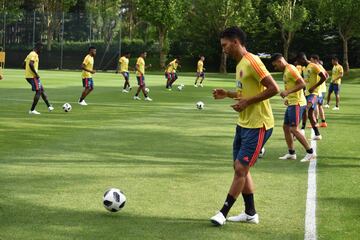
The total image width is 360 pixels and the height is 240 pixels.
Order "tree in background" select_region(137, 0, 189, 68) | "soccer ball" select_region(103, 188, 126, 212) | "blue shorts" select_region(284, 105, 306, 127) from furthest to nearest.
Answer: "tree in background" select_region(137, 0, 189, 68) < "blue shorts" select_region(284, 105, 306, 127) < "soccer ball" select_region(103, 188, 126, 212)

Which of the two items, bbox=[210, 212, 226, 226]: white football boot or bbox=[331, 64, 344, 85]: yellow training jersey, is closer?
bbox=[210, 212, 226, 226]: white football boot

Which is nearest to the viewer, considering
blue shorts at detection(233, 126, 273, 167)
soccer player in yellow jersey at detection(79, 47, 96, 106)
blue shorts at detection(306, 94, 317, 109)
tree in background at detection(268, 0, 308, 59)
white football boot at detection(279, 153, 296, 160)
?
blue shorts at detection(233, 126, 273, 167)

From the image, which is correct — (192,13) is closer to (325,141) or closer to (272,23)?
(272,23)

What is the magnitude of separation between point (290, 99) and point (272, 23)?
2312 inches

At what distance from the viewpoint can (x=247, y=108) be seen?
6.83 metres

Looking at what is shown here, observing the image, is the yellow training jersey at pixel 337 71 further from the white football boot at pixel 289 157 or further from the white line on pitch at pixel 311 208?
the white line on pitch at pixel 311 208

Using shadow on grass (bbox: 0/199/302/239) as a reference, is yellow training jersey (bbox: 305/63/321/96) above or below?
above

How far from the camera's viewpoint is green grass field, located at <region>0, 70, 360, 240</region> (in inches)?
262

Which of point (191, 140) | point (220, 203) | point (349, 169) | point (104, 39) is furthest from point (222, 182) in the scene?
point (104, 39)

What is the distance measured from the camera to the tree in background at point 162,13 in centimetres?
6625

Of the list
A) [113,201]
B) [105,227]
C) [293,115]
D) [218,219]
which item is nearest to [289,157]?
[293,115]

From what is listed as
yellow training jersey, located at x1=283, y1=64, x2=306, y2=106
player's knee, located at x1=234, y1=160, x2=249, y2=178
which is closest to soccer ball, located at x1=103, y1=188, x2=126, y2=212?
player's knee, located at x1=234, y1=160, x2=249, y2=178

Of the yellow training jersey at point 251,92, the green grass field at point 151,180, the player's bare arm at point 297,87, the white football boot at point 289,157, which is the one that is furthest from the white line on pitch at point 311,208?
the player's bare arm at point 297,87

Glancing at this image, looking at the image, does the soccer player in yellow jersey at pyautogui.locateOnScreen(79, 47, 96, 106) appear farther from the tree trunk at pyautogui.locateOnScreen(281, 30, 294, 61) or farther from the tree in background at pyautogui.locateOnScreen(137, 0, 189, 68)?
the tree trunk at pyautogui.locateOnScreen(281, 30, 294, 61)
